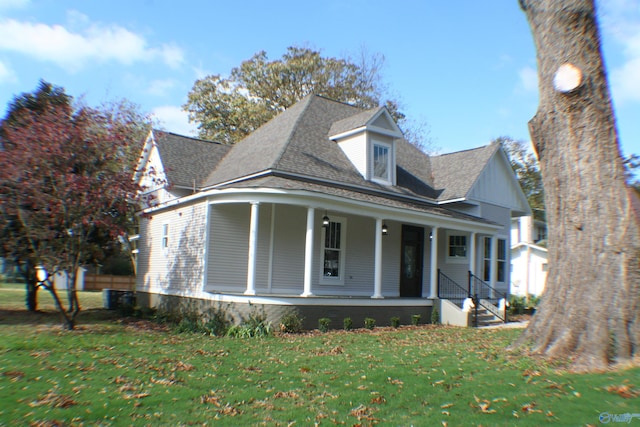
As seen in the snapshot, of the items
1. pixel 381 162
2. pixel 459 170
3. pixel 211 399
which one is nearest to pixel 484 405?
pixel 211 399

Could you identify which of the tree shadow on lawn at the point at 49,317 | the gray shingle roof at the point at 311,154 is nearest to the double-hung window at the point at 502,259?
the gray shingle roof at the point at 311,154

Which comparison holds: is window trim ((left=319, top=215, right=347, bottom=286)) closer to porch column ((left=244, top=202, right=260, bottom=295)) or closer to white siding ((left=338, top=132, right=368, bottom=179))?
white siding ((left=338, top=132, right=368, bottom=179))

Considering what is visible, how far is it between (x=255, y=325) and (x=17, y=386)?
6070 mm

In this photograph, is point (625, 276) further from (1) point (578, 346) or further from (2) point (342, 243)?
(2) point (342, 243)

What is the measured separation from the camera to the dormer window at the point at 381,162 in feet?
59.6

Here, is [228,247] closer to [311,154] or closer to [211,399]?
[311,154]

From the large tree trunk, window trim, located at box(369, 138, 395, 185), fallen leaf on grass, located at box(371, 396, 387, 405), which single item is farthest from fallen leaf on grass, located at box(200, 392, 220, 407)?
window trim, located at box(369, 138, 395, 185)

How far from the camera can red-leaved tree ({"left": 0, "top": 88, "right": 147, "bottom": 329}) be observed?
1171 centimetres

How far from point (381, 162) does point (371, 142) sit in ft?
2.90

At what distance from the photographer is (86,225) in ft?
39.6

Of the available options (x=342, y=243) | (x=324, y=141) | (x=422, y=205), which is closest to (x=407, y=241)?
(x=422, y=205)

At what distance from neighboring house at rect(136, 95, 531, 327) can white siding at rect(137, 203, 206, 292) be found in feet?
0.19

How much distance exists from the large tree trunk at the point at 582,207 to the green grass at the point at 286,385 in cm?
69

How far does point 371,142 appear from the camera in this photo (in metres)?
17.9
